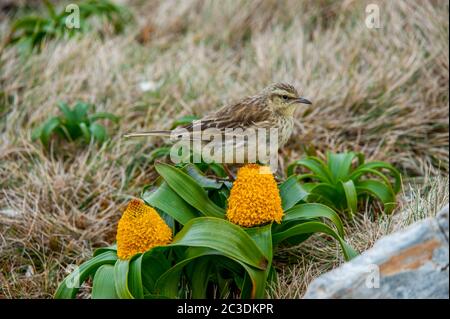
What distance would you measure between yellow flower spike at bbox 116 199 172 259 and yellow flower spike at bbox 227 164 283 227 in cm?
45

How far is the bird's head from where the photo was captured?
17.5ft

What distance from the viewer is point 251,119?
5227mm

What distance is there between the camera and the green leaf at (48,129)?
6344 millimetres

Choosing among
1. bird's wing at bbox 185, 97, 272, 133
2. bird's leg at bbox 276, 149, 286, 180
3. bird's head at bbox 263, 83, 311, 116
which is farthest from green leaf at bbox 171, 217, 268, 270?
bird's leg at bbox 276, 149, 286, 180

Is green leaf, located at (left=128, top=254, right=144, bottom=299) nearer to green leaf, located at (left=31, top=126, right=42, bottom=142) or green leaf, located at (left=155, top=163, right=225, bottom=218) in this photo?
green leaf, located at (left=155, top=163, right=225, bottom=218)

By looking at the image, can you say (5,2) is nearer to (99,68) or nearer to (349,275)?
(99,68)

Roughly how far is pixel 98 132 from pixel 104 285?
9.12ft

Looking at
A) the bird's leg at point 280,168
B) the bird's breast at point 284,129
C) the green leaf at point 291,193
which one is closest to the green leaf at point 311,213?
the green leaf at point 291,193

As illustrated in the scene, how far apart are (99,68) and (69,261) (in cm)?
297

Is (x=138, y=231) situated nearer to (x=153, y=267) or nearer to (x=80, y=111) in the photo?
(x=153, y=267)

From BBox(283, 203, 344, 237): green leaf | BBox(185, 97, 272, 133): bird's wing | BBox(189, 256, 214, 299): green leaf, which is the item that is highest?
BBox(185, 97, 272, 133): bird's wing

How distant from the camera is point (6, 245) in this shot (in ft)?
17.4

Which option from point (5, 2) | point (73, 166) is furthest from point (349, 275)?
point (5, 2)

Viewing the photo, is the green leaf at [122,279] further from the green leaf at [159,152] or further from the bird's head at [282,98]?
the green leaf at [159,152]
